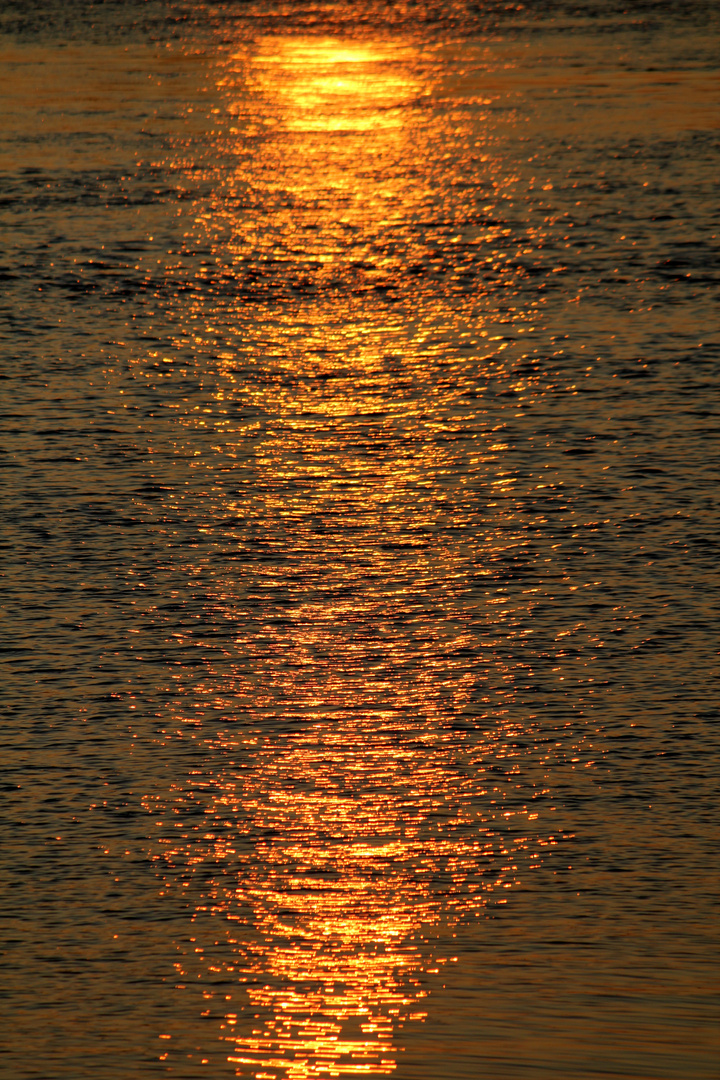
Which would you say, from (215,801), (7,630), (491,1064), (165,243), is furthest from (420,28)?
(491,1064)

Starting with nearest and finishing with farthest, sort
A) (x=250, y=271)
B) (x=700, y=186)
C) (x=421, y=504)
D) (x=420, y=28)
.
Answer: (x=421, y=504), (x=250, y=271), (x=700, y=186), (x=420, y=28)

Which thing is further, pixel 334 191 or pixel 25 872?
pixel 334 191

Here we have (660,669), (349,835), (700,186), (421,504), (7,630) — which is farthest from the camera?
(700,186)

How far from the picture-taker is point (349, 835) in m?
3.08

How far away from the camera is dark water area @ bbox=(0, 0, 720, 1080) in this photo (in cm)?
267

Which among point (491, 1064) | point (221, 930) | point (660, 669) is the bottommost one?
point (491, 1064)

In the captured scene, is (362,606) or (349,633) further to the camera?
(362,606)

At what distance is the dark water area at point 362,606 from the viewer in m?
2.67

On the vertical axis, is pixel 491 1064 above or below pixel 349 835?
below

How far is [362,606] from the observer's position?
401 cm

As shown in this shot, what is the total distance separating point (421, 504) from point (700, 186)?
3580 mm

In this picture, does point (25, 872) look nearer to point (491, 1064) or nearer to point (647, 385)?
point (491, 1064)

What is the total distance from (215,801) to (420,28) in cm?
924

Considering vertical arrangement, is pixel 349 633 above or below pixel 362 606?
below
